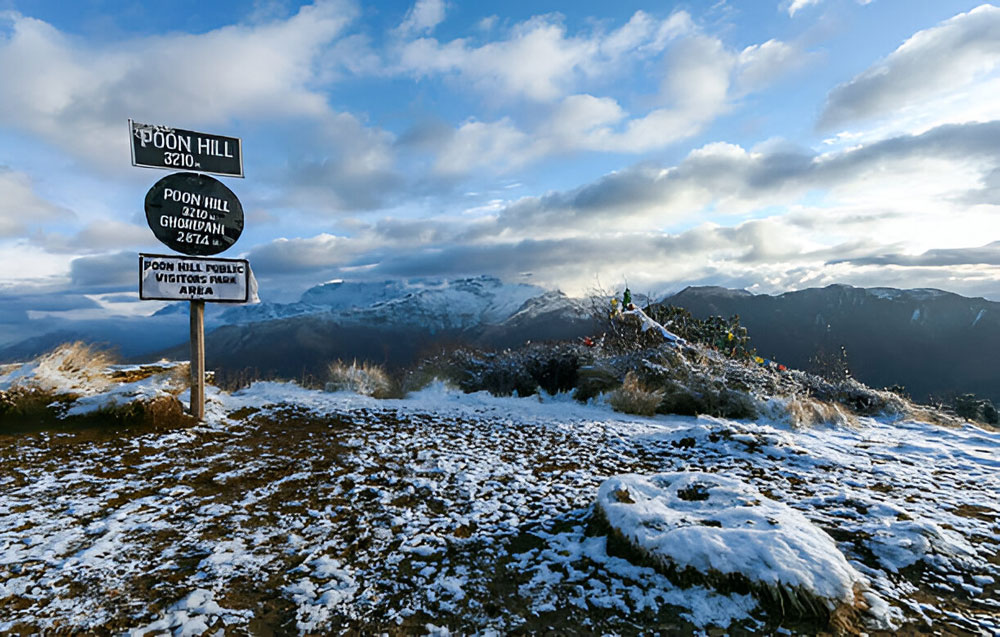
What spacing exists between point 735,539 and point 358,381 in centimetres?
996

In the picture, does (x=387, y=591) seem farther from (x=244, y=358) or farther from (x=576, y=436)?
(x=244, y=358)

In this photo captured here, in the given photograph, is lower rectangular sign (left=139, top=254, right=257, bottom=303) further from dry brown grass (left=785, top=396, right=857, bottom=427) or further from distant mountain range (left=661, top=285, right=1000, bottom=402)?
distant mountain range (left=661, top=285, right=1000, bottom=402)

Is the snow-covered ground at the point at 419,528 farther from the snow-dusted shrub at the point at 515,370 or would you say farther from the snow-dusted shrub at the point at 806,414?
the snow-dusted shrub at the point at 515,370

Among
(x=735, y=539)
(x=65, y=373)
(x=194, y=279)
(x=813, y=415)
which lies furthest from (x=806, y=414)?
(x=65, y=373)

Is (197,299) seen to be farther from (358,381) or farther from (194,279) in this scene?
(358,381)

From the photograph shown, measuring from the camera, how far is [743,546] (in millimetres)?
2738

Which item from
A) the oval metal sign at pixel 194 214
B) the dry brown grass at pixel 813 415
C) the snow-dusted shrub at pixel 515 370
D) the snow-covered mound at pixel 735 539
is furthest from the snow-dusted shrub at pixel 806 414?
the oval metal sign at pixel 194 214

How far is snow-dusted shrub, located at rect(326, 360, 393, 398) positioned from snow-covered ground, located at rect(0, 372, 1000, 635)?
4.27 meters

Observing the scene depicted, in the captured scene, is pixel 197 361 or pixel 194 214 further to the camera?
pixel 197 361

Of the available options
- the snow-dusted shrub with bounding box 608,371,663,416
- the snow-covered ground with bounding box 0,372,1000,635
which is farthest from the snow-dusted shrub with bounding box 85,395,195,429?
the snow-dusted shrub with bounding box 608,371,663,416

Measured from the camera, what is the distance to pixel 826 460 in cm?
553

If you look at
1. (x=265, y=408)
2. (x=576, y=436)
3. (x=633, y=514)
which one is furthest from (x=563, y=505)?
(x=265, y=408)

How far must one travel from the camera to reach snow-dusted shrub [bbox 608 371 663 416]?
9.12m

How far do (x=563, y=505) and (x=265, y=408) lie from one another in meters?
6.11
